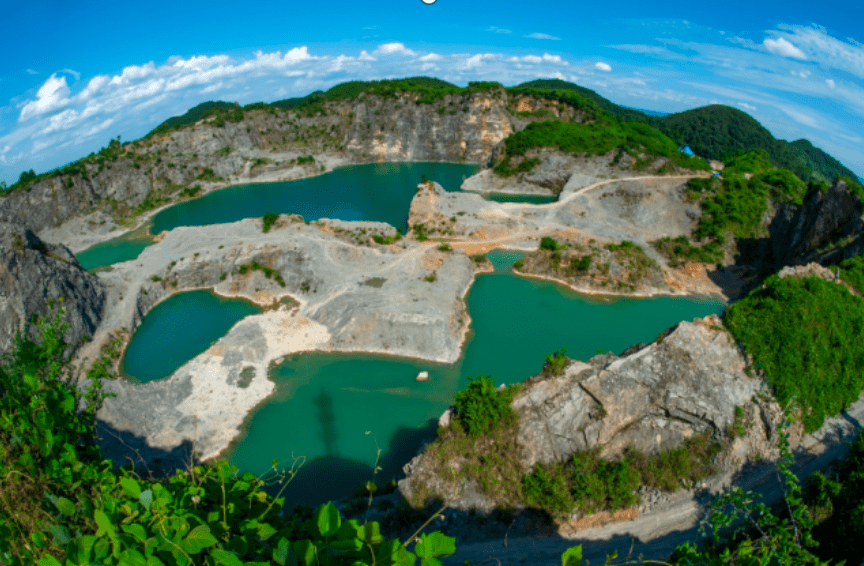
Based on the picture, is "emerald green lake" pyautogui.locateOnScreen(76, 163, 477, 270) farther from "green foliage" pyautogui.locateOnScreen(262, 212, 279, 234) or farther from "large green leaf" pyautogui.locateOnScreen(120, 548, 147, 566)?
"large green leaf" pyautogui.locateOnScreen(120, 548, 147, 566)

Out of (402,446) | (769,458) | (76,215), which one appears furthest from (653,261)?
(76,215)

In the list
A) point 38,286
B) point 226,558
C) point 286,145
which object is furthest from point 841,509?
point 286,145

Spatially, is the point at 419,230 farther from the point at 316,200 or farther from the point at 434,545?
the point at 434,545

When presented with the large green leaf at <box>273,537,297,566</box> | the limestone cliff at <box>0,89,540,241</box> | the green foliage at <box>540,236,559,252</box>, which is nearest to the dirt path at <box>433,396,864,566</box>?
the large green leaf at <box>273,537,297,566</box>

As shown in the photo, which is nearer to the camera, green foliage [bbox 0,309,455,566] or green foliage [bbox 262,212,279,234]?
green foliage [bbox 0,309,455,566]

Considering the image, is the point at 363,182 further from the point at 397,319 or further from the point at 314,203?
the point at 397,319

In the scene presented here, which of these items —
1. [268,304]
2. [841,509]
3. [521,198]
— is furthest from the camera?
[521,198]

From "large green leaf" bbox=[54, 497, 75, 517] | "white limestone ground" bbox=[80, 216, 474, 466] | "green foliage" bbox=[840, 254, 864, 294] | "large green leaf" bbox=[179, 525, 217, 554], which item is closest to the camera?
"large green leaf" bbox=[179, 525, 217, 554]
